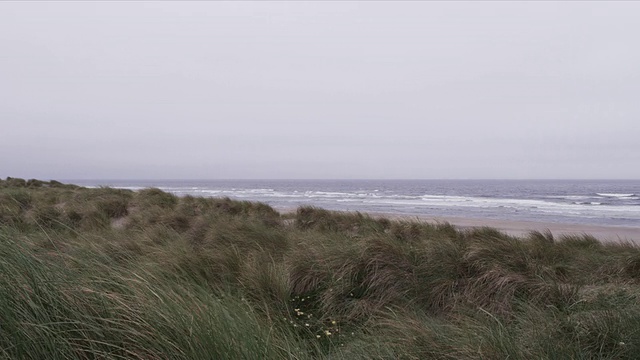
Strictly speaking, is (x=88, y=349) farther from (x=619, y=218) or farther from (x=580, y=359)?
(x=619, y=218)

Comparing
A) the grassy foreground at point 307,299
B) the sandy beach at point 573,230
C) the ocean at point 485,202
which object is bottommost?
the sandy beach at point 573,230

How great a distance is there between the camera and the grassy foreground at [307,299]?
96.4 inches

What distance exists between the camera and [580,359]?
9.44 ft

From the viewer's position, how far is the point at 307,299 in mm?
5012

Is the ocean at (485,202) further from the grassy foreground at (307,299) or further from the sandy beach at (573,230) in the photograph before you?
the grassy foreground at (307,299)

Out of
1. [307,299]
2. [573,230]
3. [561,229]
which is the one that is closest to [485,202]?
[561,229]

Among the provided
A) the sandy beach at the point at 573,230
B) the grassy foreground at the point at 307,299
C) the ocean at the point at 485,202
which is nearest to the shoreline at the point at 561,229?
the sandy beach at the point at 573,230

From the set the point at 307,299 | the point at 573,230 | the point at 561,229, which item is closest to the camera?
the point at 307,299

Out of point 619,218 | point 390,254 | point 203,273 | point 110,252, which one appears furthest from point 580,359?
point 619,218

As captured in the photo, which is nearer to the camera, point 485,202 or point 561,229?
point 561,229

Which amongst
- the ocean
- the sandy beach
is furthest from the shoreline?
the ocean

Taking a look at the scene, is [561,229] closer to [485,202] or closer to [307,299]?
[307,299]

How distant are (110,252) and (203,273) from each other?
3.78 feet

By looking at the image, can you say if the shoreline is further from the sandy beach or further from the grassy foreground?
the grassy foreground
